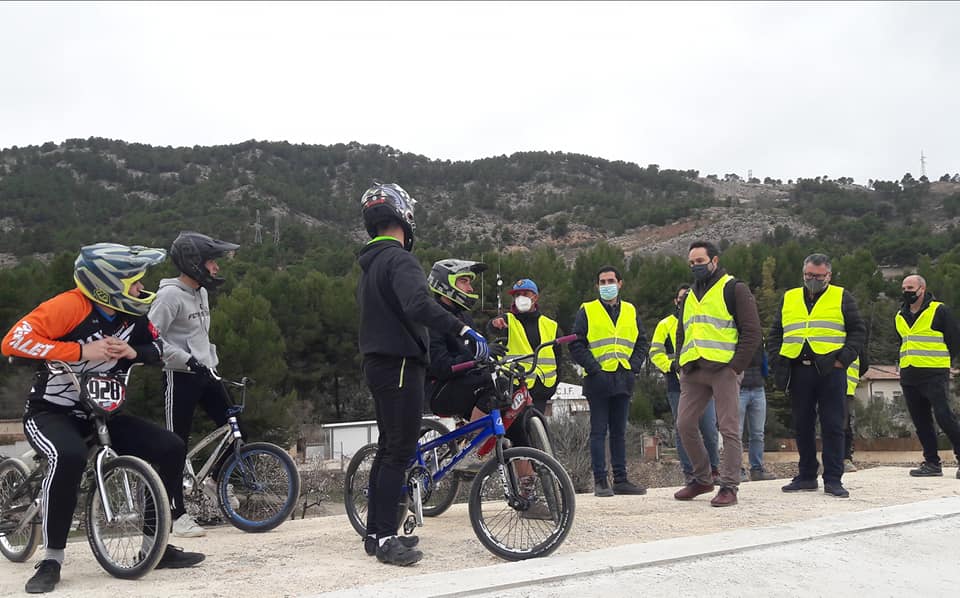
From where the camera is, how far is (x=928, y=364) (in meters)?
8.43

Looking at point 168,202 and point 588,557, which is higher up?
point 168,202

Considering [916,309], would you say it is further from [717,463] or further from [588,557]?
[588,557]

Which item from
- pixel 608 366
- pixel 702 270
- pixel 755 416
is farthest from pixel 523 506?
pixel 755 416

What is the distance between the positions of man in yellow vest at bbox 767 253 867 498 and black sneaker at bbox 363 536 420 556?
3.77 meters

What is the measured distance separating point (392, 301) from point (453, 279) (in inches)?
59.5

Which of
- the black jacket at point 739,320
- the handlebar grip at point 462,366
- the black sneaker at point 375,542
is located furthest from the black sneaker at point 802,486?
the black sneaker at point 375,542

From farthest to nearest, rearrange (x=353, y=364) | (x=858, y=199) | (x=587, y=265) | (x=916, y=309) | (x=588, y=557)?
(x=858, y=199) < (x=587, y=265) < (x=353, y=364) < (x=916, y=309) < (x=588, y=557)

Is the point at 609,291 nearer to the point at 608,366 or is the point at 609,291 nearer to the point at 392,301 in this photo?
the point at 608,366

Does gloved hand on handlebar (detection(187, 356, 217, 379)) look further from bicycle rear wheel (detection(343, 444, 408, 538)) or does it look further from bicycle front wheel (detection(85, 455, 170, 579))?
bicycle front wheel (detection(85, 455, 170, 579))

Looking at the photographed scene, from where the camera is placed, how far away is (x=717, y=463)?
9133mm

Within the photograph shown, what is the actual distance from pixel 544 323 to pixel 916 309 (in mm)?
3963

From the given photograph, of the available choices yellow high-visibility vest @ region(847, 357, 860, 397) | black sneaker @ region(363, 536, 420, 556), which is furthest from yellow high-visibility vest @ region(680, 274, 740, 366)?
black sneaker @ region(363, 536, 420, 556)

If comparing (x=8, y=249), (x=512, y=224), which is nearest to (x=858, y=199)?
(x=512, y=224)

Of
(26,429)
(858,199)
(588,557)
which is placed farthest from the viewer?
(858,199)
